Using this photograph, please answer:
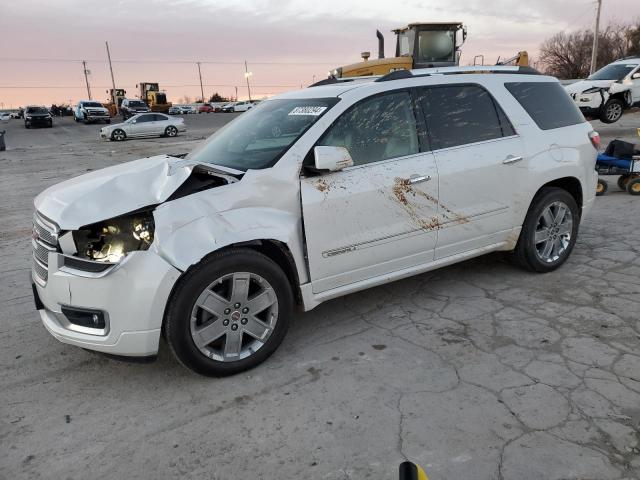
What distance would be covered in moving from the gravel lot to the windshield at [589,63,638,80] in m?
15.1

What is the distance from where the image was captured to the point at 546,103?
4.54 meters

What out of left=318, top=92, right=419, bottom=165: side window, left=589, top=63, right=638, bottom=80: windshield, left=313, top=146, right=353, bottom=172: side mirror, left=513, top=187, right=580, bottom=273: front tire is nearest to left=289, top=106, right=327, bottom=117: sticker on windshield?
left=318, top=92, right=419, bottom=165: side window

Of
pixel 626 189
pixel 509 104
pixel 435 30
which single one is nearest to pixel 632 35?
pixel 435 30

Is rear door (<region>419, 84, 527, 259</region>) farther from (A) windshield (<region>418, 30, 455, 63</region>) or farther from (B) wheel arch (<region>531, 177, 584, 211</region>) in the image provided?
(A) windshield (<region>418, 30, 455, 63</region>)

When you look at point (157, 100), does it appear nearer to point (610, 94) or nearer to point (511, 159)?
point (610, 94)

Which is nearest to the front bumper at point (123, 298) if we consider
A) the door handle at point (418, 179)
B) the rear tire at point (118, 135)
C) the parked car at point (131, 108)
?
the door handle at point (418, 179)

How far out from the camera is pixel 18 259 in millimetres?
5750

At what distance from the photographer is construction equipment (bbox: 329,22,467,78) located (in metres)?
12.4

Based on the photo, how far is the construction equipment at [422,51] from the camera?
40.8ft

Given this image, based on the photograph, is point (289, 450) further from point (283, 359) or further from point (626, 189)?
point (626, 189)

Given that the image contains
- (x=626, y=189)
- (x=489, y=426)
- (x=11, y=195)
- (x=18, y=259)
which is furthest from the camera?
(x=11, y=195)

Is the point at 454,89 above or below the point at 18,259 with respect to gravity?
above

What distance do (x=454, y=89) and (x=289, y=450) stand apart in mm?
→ 2970

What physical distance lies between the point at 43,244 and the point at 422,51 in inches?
454
